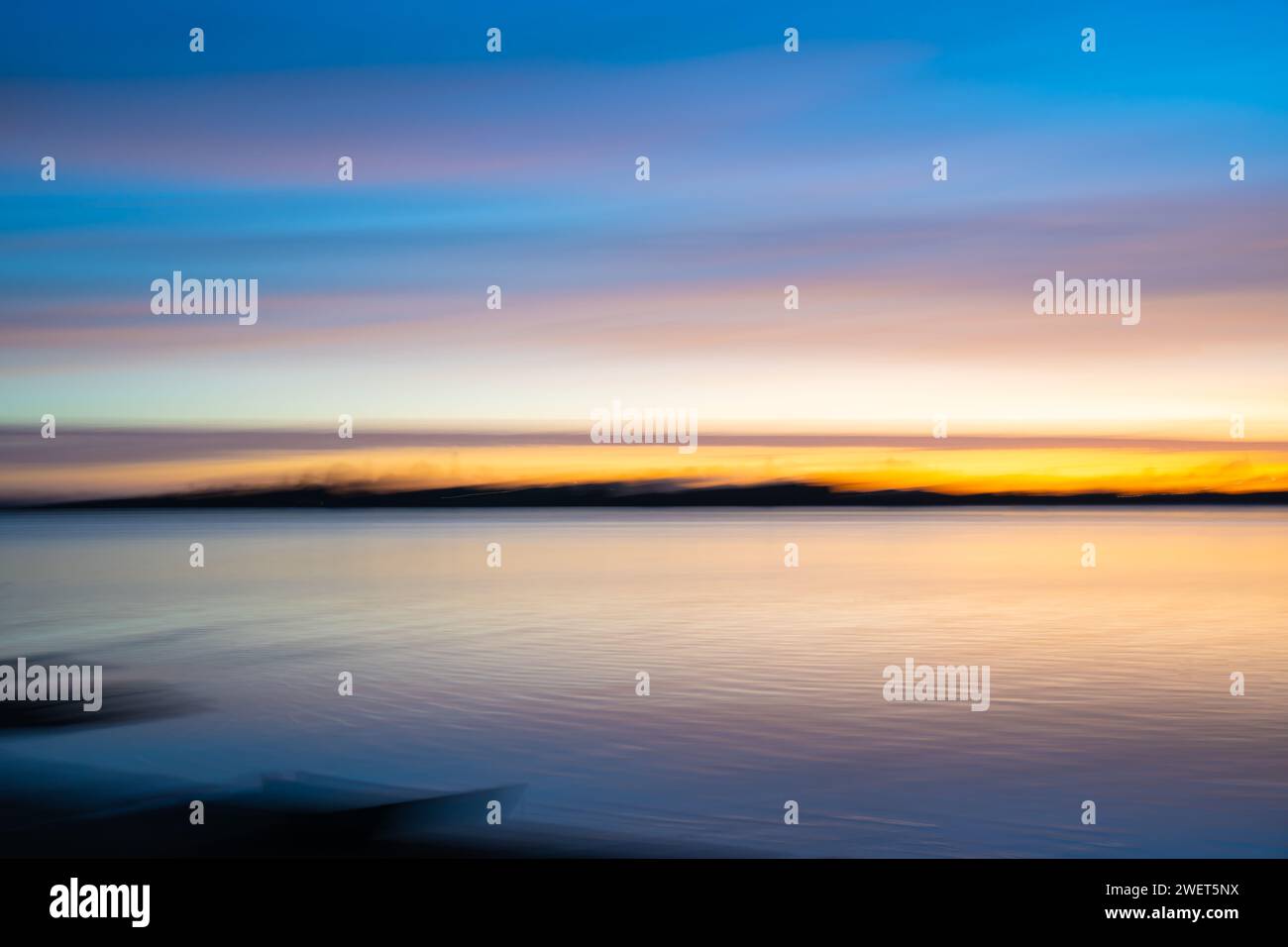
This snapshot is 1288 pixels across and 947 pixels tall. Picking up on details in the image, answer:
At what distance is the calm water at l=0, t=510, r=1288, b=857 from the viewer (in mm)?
13094

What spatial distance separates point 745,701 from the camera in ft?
62.4

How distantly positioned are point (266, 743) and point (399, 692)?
368cm

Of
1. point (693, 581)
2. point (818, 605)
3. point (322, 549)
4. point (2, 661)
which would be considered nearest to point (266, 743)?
point (2, 661)

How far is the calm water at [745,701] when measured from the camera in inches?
516

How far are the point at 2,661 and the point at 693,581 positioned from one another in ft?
84.5
